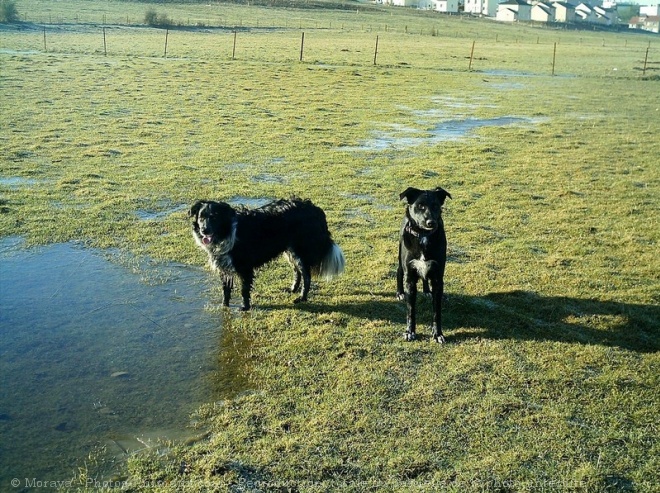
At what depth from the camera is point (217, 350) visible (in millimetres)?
6117

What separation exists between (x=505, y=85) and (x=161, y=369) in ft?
90.7

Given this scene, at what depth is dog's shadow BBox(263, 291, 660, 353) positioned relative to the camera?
6.41m

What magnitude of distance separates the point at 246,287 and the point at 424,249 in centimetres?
218

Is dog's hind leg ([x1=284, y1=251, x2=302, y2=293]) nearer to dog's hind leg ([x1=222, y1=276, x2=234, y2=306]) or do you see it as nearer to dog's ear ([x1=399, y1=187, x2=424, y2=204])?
dog's hind leg ([x1=222, y1=276, x2=234, y2=306])

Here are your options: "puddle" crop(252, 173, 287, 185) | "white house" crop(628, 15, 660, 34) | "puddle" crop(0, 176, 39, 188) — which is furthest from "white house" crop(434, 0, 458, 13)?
"puddle" crop(0, 176, 39, 188)

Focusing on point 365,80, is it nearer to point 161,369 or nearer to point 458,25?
point 161,369

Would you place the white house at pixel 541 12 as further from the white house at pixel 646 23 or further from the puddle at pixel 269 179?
the puddle at pixel 269 179

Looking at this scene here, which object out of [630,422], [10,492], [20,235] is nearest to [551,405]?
[630,422]

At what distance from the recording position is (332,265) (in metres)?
7.50

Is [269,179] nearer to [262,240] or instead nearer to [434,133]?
[262,240]

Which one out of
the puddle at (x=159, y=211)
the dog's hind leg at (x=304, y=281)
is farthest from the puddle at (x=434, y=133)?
the dog's hind leg at (x=304, y=281)

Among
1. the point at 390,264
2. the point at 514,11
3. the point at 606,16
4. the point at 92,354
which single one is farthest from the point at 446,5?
the point at 92,354

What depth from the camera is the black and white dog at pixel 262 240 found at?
6.79m

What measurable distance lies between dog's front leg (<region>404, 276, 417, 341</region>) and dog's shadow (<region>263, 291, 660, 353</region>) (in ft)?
0.49
